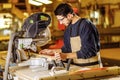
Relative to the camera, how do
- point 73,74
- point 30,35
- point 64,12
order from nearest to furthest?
point 73,74 → point 30,35 → point 64,12

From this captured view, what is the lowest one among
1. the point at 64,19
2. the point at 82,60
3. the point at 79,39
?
the point at 82,60

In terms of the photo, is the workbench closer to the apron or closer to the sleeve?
the sleeve

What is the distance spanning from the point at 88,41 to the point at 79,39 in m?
0.21

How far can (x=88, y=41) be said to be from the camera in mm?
3084

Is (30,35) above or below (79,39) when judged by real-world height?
above

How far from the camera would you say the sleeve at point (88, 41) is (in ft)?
9.99

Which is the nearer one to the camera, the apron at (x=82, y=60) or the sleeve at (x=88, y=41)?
the sleeve at (x=88, y=41)

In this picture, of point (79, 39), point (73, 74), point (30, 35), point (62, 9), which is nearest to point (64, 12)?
point (62, 9)

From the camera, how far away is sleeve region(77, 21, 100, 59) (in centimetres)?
304

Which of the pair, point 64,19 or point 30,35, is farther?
point 64,19

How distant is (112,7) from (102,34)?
92.6 inches

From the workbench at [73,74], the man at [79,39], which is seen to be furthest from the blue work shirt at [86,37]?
the workbench at [73,74]

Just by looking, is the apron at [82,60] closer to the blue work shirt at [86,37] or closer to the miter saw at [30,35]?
Answer: the blue work shirt at [86,37]

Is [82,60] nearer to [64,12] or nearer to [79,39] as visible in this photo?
[79,39]
